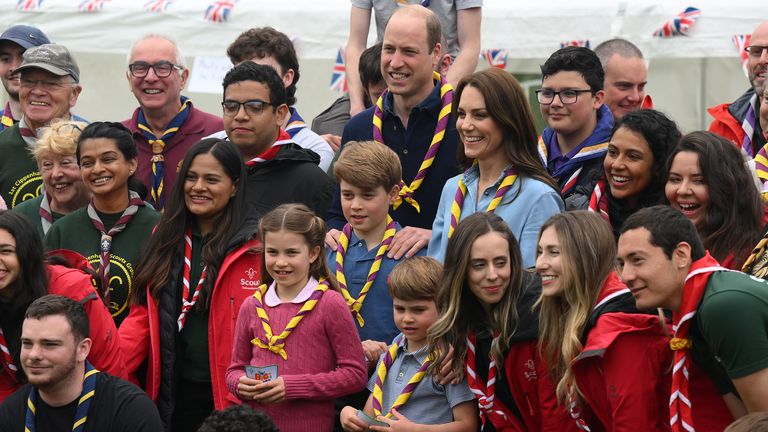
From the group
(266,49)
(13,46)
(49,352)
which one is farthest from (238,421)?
(13,46)

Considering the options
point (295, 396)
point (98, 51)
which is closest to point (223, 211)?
point (295, 396)

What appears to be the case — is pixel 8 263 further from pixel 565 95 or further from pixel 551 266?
pixel 565 95

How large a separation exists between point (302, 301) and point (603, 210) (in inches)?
59.6

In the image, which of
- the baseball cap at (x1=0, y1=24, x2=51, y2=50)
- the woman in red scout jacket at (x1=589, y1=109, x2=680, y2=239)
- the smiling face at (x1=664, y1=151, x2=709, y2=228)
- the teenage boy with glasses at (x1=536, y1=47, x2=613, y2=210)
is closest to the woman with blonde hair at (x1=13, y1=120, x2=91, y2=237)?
the baseball cap at (x1=0, y1=24, x2=51, y2=50)

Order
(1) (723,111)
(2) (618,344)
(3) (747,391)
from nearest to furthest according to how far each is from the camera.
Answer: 1. (3) (747,391)
2. (2) (618,344)
3. (1) (723,111)

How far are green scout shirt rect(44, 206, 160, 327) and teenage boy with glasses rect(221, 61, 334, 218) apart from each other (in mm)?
594

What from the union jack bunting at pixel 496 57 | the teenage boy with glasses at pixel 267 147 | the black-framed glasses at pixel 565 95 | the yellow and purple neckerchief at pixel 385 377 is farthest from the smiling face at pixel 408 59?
the union jack bunting at pixel 496 57

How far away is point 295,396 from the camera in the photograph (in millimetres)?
5957

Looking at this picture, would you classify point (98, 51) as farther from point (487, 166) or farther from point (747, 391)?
point (747, 391)

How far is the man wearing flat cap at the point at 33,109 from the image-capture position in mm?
7879

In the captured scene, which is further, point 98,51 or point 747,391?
point 98,51

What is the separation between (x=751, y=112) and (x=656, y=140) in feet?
4.44

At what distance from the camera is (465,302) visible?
584cm

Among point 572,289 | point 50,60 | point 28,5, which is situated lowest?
point 572,289
